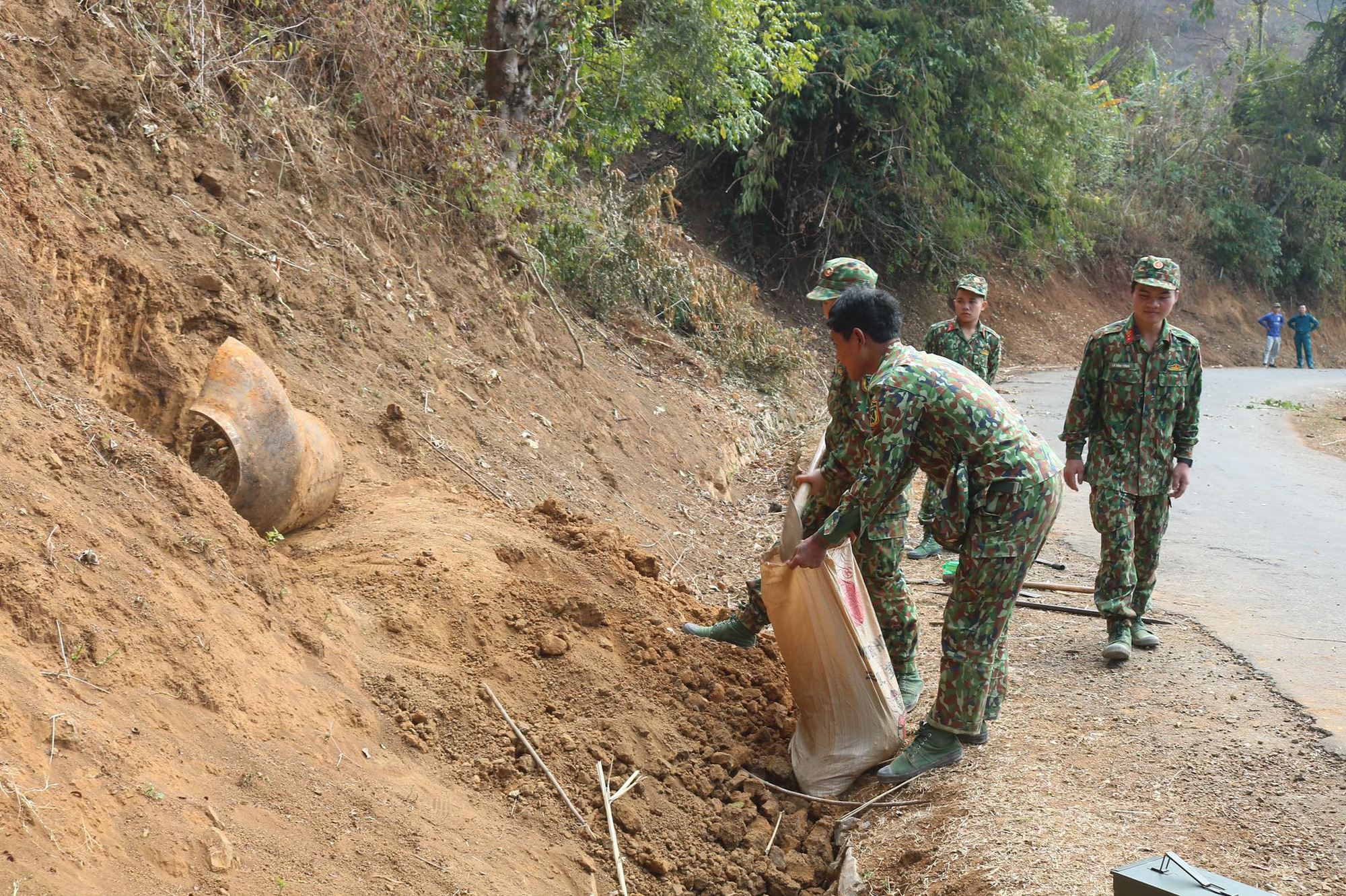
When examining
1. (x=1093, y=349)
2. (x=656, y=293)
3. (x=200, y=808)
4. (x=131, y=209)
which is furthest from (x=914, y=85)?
(x=200, y=808)

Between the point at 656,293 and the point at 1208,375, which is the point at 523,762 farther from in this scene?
the point at 1208,375

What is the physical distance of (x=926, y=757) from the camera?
13.8 feet

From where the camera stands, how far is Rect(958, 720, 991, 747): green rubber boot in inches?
169

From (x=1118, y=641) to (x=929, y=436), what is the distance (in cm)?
202

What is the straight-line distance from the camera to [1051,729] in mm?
4516

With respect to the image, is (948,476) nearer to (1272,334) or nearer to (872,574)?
(872,574)

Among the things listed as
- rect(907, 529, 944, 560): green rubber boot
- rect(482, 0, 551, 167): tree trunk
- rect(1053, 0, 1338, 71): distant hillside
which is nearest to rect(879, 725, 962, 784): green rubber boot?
rect(907, 529, 944, 560): green rubber boot

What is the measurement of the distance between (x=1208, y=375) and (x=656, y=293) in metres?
14.3

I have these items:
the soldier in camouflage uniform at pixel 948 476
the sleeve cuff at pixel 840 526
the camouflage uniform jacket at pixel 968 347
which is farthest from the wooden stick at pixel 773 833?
the camouflage uniform jacket at pixel 968 347

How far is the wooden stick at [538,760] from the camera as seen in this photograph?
3.77 m

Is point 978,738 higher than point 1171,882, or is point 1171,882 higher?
point 1171,882

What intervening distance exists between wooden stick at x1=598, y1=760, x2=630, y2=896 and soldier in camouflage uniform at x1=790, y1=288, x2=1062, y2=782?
3.39 feet

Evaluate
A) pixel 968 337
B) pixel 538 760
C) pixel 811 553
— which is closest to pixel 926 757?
pixel 811 553

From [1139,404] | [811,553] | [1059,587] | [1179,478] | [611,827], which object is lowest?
[611,827]
